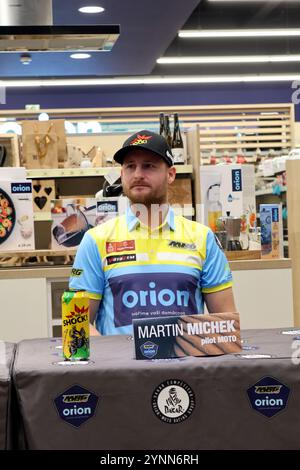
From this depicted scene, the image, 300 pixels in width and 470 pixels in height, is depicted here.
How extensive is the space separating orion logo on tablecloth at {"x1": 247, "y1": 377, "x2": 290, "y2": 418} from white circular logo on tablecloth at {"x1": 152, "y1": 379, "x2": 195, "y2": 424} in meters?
0.14

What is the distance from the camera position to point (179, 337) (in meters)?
1.85

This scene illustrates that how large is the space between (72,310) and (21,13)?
3357 mm

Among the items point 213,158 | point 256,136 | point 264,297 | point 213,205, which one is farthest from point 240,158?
point 264,297

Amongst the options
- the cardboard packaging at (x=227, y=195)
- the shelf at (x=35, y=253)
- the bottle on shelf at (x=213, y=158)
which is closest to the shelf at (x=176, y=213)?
the cardboard packaging at (x=227, y=195)

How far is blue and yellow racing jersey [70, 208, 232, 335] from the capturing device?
2.59 m

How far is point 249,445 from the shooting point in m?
1.72

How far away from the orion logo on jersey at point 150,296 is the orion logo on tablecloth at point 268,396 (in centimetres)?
82

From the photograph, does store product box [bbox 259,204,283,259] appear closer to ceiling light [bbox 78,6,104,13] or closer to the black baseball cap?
the black baseball cap

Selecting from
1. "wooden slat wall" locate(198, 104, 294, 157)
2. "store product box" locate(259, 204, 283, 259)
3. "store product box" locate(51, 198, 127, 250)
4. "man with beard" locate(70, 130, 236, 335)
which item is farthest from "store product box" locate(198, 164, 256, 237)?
"wooden slat wall" locate(198, 104, 294, 157)

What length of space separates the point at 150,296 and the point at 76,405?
92cm

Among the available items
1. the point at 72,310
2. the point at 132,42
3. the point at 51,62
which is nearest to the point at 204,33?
the point at 132,42

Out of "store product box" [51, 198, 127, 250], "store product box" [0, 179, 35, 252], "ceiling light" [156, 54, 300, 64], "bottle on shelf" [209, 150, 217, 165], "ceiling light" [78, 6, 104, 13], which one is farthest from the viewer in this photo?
"ceiling light" [156, 54, 300, 64]

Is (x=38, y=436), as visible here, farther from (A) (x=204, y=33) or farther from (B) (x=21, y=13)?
(A) (x=204, y=33)

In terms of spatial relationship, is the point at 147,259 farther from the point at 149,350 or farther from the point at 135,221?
the point at 149,350
